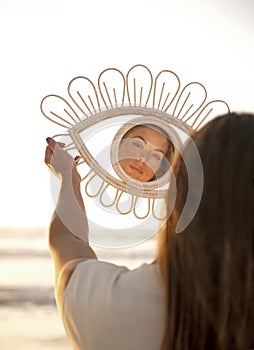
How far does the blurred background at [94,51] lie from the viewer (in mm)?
1799

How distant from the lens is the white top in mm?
640

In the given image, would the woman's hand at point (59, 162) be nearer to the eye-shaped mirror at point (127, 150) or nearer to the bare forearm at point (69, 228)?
the bare forearm at point (69, 228)

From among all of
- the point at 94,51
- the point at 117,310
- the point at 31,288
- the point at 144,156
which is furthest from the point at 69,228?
the point at 31,288

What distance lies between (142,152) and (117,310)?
16.9 inches

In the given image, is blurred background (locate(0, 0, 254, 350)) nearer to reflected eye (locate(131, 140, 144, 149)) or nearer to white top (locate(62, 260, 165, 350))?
reflected eye (locate(131, 140, 144, 149))

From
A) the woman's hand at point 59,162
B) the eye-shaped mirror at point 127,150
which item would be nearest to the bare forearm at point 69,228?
the woman's hand at point 59,162

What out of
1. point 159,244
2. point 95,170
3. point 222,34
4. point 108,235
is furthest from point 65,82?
point 159,244

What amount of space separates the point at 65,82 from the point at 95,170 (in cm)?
71

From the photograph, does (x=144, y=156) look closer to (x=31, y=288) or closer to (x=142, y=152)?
(x=142, y=152)

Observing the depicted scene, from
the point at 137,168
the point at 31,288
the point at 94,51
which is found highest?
the point at 94,51

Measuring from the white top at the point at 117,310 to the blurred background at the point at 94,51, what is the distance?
111 cm

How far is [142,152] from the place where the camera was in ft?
3.37

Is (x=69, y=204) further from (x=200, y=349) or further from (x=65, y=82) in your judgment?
(x=65, y=82)

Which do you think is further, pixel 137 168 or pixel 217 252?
pixel 137 168
